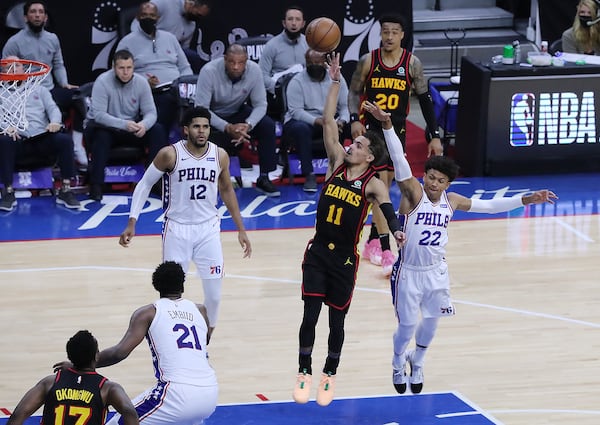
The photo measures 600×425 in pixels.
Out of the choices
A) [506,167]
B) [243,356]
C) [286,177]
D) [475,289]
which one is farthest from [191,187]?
[506,167]

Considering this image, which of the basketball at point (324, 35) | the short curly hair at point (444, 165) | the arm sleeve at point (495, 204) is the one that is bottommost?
the arm sleeve at point (495, 204)

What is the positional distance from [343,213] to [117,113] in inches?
221

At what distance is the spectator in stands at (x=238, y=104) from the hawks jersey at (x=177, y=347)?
6213 mm

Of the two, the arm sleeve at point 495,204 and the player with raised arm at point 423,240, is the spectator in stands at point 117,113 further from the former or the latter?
the arm sleeve at point 495,204

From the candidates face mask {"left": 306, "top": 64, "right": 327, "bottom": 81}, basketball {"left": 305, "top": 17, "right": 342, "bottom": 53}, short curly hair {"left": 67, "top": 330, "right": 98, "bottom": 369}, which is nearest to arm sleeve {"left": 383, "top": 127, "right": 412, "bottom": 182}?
basketball {"left": 305, "top": 17, "right": 342, "bottom": 53}

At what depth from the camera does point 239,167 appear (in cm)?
1353

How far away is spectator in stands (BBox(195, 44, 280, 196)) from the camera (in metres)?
12.8

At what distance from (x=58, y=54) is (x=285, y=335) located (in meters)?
5.93

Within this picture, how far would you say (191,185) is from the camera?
8.51m

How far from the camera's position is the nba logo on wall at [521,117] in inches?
543

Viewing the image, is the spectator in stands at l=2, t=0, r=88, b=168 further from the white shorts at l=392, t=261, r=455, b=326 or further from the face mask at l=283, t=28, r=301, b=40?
the white shorts at l=392, t=261, r=455, b=326

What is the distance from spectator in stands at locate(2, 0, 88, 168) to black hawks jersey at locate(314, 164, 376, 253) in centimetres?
615

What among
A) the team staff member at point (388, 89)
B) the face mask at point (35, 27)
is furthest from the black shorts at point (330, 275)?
the face mask at point (35, 27)

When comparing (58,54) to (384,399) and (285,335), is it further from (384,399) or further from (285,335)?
(384,399)
